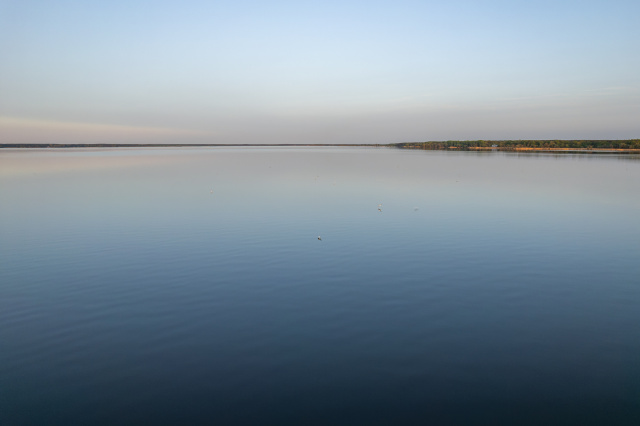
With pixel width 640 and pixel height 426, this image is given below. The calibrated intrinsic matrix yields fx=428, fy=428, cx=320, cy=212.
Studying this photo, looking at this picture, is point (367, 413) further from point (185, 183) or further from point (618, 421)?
point (185, 183)

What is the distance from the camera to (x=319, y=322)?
11328mm

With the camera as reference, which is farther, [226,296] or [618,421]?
[226,296]

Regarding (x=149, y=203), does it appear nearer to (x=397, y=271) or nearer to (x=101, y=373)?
(x=397, y=271)

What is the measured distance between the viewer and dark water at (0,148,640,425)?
789cm

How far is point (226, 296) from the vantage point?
527 inches

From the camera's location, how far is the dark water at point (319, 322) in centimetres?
789

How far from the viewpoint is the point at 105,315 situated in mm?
11859

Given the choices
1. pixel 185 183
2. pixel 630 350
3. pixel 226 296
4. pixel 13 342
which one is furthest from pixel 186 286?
pixel 185 183

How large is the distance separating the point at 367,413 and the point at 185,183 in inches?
1788

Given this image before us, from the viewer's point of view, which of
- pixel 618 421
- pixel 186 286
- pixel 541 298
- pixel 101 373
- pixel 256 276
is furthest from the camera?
pixel 256 276

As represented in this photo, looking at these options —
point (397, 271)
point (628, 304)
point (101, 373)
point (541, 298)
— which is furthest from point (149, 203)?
point (628, 304)

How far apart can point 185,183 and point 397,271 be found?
3864 cm

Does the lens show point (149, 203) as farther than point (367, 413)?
Yes

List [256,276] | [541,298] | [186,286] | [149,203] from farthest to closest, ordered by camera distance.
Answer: [149,203], [256,276], [186,286], [541,298]
